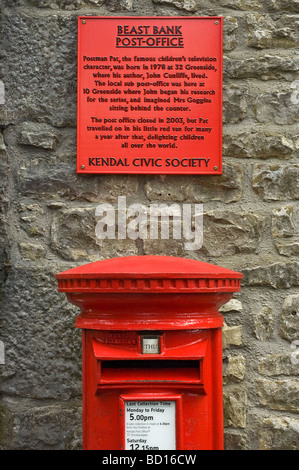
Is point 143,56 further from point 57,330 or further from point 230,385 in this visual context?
point 230,385

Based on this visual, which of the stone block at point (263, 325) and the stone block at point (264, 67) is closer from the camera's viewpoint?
the stone block at point (263, 325)

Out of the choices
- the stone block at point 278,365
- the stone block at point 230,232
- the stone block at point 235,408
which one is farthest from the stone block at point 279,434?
the stone block at point 230,232

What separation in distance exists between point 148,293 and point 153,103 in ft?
4.34

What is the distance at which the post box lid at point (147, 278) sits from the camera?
1.76 m

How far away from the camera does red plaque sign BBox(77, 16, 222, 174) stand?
279 cm

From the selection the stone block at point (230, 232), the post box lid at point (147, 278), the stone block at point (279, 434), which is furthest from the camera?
the stone block at point (230, 232)

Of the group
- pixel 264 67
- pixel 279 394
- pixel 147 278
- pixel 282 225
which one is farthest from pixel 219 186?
pixel 147 278

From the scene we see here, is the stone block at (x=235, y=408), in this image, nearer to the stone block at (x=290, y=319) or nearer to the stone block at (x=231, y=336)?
the stone block at (x=231, y=336)

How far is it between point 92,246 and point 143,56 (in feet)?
3.26

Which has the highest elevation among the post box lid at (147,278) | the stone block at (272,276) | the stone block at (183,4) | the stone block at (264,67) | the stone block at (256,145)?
the stone block at (183,4)

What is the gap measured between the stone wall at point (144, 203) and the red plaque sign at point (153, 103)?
0.07 meters

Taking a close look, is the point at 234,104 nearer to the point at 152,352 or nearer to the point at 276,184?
the point at 276,184

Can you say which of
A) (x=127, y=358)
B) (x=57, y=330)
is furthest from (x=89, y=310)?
(x=57, y=330)
